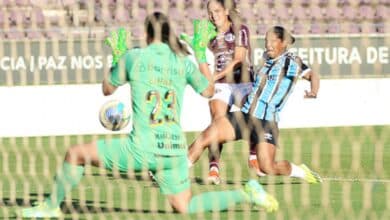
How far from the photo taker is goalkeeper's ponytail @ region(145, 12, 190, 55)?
791cm

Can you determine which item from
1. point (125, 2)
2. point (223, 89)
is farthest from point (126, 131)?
point (223, 89)

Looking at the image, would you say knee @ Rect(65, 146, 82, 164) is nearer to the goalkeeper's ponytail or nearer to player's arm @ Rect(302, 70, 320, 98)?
the goalkeeper's ponytail

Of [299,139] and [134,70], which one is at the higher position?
[134,70]

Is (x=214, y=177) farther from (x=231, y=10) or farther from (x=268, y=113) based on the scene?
(x=231, y=10)

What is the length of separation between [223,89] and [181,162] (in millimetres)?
4050

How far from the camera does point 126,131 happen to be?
17906 mm

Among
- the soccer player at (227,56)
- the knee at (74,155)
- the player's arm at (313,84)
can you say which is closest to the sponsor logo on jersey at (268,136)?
the player's arm at (313,84)

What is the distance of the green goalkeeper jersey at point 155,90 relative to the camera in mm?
7930

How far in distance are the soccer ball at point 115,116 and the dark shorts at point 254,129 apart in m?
1.16

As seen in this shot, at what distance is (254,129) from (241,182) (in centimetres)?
108

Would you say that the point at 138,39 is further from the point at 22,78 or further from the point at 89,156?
the point at 89,156

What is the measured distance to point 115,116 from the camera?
10383 millimetres

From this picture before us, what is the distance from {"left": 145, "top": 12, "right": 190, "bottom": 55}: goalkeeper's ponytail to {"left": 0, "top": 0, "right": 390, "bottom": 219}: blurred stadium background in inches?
146

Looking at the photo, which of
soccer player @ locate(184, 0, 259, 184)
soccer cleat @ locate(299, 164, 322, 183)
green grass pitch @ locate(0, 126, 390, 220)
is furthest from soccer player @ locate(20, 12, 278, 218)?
soccer player @ locate(184, 0, 259, 184)
